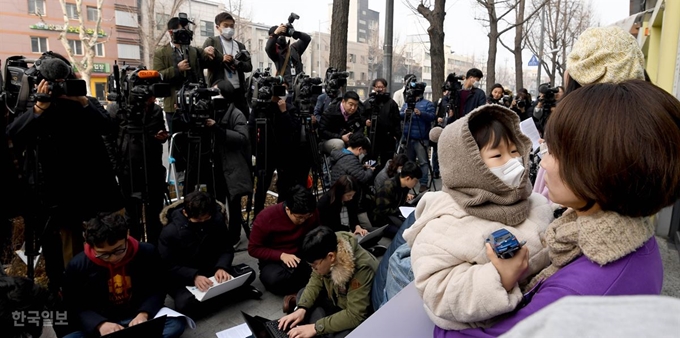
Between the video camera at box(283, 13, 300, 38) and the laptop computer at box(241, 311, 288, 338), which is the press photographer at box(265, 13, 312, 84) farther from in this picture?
the laptop computer at box(241, 311, 288, 338)

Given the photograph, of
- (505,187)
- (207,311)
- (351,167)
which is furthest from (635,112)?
(351,167)

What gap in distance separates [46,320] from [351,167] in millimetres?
3138

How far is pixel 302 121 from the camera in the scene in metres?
5.09

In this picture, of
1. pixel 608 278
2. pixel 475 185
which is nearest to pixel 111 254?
pixel 475 185

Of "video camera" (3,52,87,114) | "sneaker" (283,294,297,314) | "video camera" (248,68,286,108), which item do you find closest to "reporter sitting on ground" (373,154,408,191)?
"video camera" (248,68,286,108)

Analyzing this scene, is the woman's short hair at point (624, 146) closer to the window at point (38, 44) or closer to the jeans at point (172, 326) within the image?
the jeans at point (172, 326)

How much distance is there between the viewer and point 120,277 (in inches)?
110

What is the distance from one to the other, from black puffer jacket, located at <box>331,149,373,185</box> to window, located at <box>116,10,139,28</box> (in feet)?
91.0

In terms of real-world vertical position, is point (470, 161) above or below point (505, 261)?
above

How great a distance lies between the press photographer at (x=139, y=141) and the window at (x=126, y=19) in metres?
27.8

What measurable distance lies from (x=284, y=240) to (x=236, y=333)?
97cm

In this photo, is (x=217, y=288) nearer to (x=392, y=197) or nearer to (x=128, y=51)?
(x=392, y=197)

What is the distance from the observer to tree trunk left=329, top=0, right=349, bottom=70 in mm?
7550

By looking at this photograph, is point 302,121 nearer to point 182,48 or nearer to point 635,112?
point 182,48
